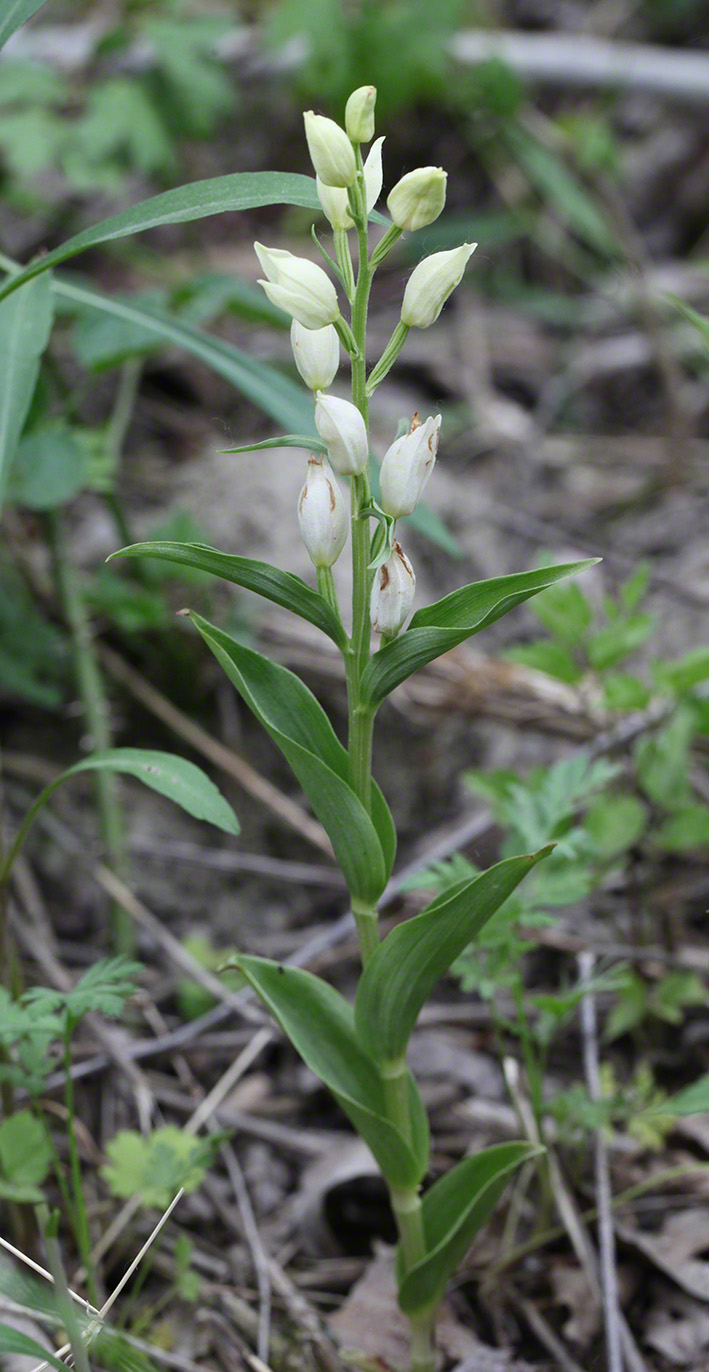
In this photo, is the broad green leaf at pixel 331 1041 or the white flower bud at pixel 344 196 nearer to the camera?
the white flower bud at pixel 344 196

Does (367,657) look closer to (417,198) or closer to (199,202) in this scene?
(417,198)

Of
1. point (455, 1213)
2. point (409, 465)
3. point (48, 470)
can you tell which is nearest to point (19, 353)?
point (48, 470)

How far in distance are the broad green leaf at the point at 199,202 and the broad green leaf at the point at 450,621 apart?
47 centimetres

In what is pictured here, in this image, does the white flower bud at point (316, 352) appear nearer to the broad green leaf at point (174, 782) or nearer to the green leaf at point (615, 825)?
the broad green leaf at point (174, 782)

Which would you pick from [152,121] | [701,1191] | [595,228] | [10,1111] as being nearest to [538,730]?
[701,1191]

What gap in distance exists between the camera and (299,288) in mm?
937

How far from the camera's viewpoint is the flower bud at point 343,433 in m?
0.95

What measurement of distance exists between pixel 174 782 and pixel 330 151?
69 centimetres

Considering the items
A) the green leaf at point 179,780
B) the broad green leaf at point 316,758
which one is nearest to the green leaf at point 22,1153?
the green leaf at point 179,780

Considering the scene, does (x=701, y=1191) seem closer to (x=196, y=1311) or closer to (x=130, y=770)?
(x=196, y=1311)

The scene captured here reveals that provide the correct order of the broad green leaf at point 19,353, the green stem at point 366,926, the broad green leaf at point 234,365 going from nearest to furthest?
the green stem at point 366,926 < the broad green leaf at point 19,353 < the broad green leaf at point 234,365

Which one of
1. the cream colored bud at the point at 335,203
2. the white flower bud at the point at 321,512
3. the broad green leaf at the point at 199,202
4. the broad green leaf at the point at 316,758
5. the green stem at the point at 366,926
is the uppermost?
the broad green leaf at the point at 199,202

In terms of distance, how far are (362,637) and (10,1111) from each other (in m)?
0.85

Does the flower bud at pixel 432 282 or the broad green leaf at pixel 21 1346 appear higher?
the flower bud at pixel 432 282
